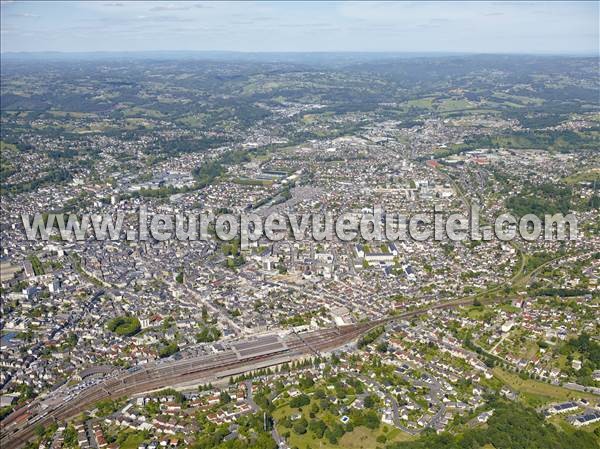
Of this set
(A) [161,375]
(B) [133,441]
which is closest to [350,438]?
(B) [133,441]

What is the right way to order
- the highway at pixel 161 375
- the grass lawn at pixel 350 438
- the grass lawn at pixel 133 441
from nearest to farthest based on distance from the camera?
the grass lawn at pixel 350 438
the grass lawn at pixel 133 441
the highway at pixel 161 375

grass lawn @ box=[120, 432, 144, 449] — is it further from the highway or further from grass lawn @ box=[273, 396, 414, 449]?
grass lawn @ box=[273, 396, 414, 449]

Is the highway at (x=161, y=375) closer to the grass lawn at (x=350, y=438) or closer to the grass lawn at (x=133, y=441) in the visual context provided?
the grass lawn at (x=133, y=441)

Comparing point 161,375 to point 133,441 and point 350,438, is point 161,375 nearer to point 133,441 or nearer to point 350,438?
point 133,441

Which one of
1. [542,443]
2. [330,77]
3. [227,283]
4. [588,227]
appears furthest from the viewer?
[330,77]

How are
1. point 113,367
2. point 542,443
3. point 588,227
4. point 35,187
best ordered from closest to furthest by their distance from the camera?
point 542,443
point 113,367
point 588,227
point 35,187

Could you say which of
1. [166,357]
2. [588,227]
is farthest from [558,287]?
[166,357]

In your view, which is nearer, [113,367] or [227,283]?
[113,367]

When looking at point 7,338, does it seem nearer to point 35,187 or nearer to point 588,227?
point 35,187
